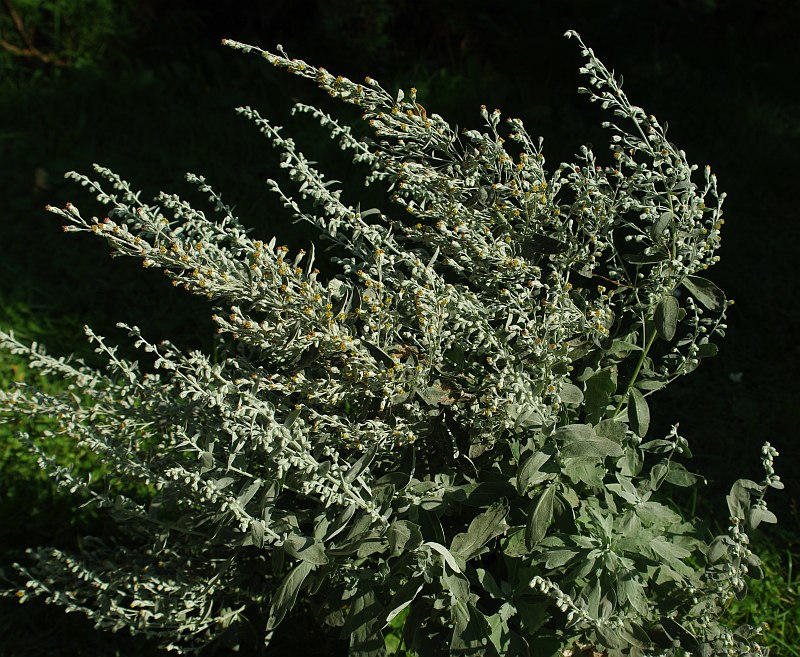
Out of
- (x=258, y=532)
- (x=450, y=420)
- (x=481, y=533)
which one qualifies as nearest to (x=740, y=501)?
(x=481, y=533)

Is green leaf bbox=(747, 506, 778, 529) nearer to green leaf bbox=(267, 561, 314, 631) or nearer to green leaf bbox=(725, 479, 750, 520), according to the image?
green leaf bbox=(725, 479, 750, 520)

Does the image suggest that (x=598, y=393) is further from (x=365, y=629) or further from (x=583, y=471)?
(x=365, y=629)

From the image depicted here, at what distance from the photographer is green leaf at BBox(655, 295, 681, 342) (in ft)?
A: 6.53

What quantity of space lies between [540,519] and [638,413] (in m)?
0.42

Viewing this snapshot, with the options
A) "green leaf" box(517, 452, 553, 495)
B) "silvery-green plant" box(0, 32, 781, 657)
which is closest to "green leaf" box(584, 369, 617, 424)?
"silvery-green plant" box(0, 32, 781, 657)

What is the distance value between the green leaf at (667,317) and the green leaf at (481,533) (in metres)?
0.57

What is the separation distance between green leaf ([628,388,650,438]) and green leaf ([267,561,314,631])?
88 centimetres

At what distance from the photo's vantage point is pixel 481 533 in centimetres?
199

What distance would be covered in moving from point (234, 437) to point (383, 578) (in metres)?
0.53

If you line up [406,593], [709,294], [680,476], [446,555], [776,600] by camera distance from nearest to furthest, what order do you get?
[446,555], [406,593], [709,294], [680,476], [776,600]

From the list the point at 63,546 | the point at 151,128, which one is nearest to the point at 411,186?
the point at 63,546

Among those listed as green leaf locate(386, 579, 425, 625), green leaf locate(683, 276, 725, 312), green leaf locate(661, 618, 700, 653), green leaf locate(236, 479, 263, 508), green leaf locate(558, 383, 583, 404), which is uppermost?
green leaf locate(683, 276, 725, 312)

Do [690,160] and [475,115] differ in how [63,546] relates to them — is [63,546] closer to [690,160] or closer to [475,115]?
Answer: [475,115]

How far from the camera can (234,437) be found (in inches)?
73.8
